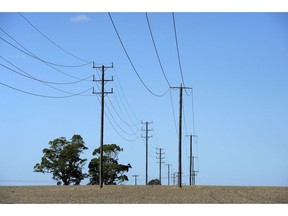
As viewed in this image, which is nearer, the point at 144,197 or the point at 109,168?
the point at 144,197

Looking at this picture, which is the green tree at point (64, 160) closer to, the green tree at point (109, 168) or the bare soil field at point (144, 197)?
the green tree at point (109, 168)

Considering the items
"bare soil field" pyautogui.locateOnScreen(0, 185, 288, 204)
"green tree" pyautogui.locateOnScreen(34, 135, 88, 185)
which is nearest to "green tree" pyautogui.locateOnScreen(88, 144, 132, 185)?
"green tree" pyautogui.locateOnScreen(34, 135, 88, 185)

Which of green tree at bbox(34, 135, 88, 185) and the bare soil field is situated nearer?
the bare soil field

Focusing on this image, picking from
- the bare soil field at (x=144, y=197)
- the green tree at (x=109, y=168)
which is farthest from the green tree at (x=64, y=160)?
the bare soil field at (x=144, y=197)

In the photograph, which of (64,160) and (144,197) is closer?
(144,197)

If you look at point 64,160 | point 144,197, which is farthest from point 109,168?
point 144,197

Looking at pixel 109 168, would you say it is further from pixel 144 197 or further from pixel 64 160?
pixel 144 197

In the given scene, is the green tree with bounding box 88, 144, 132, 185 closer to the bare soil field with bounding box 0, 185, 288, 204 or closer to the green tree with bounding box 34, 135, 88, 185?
the green tree with bounding box 34, 135, 88, 185

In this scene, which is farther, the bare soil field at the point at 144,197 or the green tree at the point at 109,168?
the green tree at the point at 109,168

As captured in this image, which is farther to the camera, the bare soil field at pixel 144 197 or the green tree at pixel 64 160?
the green tree at pixel 64 160

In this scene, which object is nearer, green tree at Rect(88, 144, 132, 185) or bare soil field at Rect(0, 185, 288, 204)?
bare soil field at Rect(0, 185, 288, 204)
